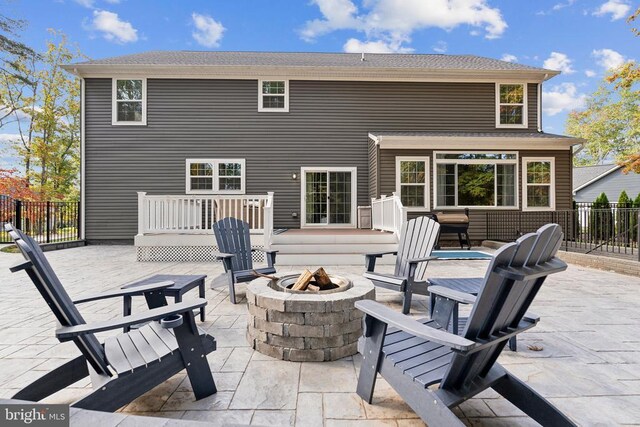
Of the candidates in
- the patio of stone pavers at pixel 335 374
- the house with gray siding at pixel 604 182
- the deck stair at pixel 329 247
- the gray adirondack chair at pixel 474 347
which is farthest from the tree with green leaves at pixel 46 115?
the house with gray siding at pixel 604 182

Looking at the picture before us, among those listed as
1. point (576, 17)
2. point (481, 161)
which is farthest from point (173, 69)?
point (576, 17)

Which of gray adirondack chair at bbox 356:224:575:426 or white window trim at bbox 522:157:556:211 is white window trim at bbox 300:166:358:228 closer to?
white window trim at bbox 522:157:556:211

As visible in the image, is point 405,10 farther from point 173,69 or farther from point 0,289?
point 0,289

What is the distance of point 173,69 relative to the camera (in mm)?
10047

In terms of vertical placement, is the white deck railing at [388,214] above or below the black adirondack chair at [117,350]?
above

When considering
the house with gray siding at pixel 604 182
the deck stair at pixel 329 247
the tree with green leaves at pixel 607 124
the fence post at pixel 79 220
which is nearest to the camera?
the deck stair at pixel 329 247

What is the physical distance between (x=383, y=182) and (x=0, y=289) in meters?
8.60

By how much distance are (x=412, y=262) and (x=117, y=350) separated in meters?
2.73

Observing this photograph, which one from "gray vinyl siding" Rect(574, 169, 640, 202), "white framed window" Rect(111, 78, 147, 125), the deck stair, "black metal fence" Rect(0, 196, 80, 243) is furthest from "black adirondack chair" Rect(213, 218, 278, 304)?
"gray vinyl siding" Rect(574, 169, 640, 202)

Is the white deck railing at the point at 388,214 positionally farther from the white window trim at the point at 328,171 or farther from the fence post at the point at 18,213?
the fence post at the point at 18,213

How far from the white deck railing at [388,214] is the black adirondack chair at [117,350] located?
5.40 meters

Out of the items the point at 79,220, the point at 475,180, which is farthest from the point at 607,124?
the point at 79,220

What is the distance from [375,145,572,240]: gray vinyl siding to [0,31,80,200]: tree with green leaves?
1919 cm

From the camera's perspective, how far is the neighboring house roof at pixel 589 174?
24891mm
